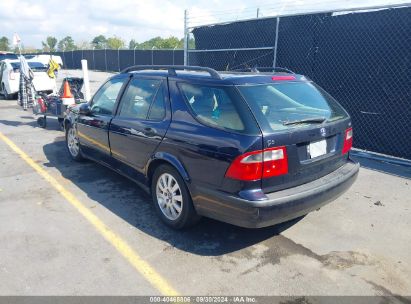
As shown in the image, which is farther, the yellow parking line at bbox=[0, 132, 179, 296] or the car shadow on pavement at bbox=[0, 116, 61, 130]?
the car shadow on pavement at bbox=[0, 116, 61, 130]

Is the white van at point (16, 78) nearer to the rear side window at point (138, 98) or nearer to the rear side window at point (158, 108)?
the rear side window at point (138, 98)

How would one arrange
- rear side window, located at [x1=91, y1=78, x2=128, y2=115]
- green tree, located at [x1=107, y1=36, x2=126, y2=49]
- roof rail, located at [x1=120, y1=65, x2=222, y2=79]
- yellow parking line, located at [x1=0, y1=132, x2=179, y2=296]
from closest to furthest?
yellow parking line, located at [x1=0, y1=132, x2=179, y2=296] < roof rail, located at [x1=120, y1=65, x2=222, y2=79] < rear side window, located at [x1=91, y1=78, x2=128, y2=115] < green tree, located at [x1=107, y1=36, x2=126, y2=49]

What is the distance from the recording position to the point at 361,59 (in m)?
6.48

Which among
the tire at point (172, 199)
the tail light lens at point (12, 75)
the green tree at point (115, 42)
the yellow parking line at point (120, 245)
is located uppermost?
the green tree at point (115, 42)

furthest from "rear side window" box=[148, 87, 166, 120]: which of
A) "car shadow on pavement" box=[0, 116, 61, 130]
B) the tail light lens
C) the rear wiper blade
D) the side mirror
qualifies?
the tail light lens

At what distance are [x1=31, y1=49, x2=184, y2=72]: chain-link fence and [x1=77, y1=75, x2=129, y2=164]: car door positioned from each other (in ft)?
63.5

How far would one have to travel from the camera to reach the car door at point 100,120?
4.66m

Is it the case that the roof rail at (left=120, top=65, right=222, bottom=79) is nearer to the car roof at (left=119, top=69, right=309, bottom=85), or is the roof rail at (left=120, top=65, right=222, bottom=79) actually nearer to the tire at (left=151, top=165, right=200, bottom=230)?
the car roof at (left=119, top=69, right=309, bottom=85)

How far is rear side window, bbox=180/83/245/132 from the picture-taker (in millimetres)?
3033

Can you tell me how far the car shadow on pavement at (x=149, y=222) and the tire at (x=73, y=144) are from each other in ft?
0.88

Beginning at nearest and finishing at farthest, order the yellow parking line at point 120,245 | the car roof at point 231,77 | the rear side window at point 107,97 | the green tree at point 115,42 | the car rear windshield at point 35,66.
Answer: the yellow parking line at point 120,245, the car roof at point 231,77, the rear side window at point 107,97, the car rear windshield at point 35,66, the green tree at point 115,42

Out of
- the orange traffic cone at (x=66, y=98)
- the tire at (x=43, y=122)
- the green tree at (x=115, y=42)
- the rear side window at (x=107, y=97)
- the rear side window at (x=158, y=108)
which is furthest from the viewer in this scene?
the green tree at (x=115, y=42)

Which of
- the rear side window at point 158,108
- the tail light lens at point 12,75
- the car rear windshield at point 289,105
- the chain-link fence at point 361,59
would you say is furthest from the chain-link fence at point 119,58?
the car rear windshield at point 289,105

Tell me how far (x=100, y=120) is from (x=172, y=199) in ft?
6.11
